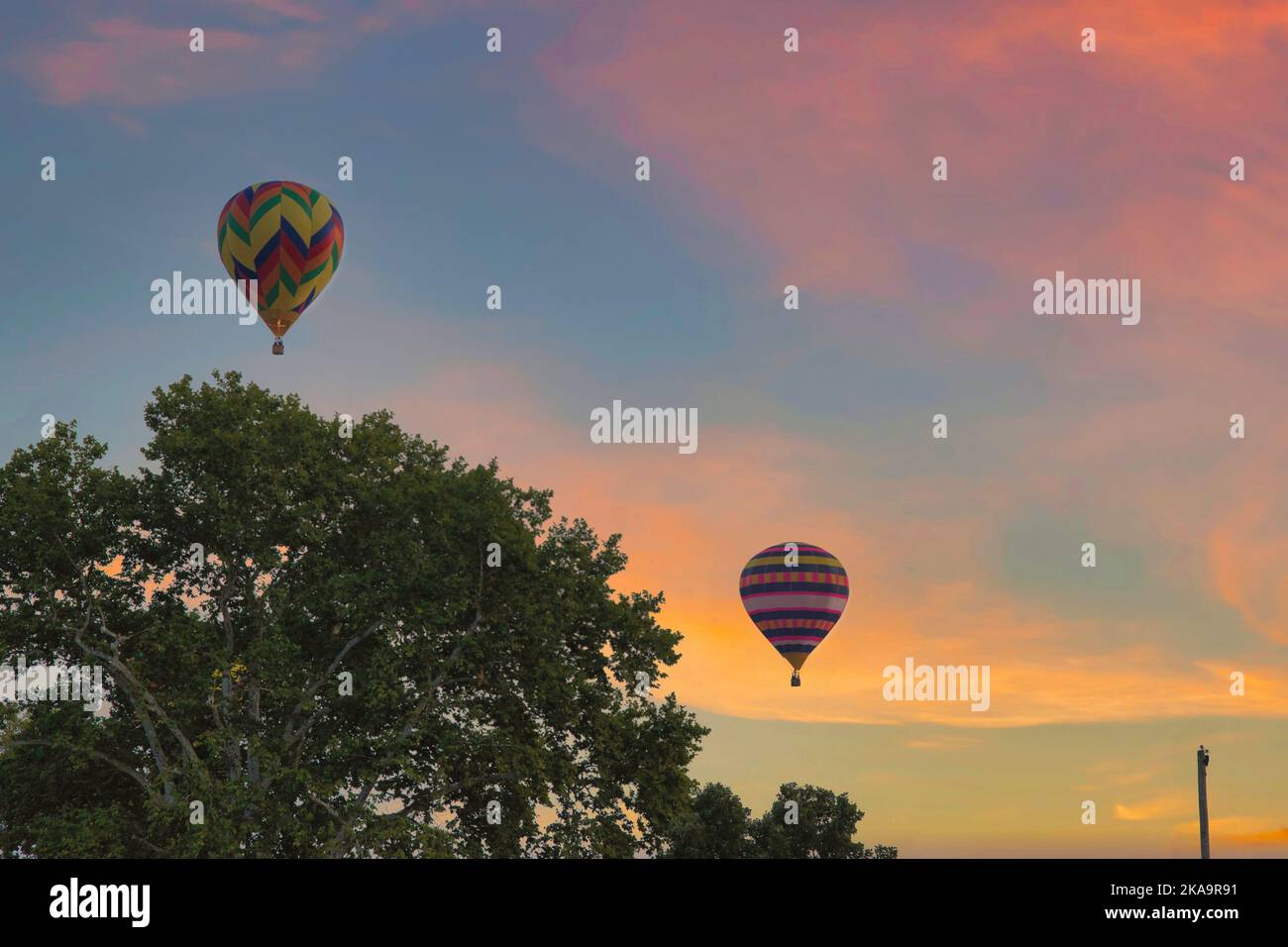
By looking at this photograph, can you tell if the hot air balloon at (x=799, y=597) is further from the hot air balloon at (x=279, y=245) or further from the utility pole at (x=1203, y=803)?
the hot air balloon at (x=279, y=245)

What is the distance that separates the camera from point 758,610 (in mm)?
57031

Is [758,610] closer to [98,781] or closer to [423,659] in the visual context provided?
[423,659]

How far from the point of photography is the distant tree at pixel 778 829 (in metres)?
65.2

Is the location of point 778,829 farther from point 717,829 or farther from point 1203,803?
point 1203,803

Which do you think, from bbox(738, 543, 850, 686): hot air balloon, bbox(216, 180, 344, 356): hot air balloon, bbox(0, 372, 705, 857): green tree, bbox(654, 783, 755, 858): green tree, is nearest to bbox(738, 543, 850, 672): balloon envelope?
bbox(738, 543, 850, 686): hot air balloon

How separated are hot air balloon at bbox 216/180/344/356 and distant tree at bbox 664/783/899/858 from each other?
36.3 meters

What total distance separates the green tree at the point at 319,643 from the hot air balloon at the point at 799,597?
775 inches

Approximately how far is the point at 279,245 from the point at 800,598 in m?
27.2

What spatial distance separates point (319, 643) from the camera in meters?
36.0

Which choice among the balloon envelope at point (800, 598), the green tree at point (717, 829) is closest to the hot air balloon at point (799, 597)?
the balloon envelope at point (800, 598)

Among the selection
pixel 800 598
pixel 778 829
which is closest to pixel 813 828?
pixel 778 829

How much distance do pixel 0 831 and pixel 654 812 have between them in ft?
57.7

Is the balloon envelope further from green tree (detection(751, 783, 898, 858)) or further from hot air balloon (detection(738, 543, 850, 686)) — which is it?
green tree (detection(751, 783, 898, 858))
